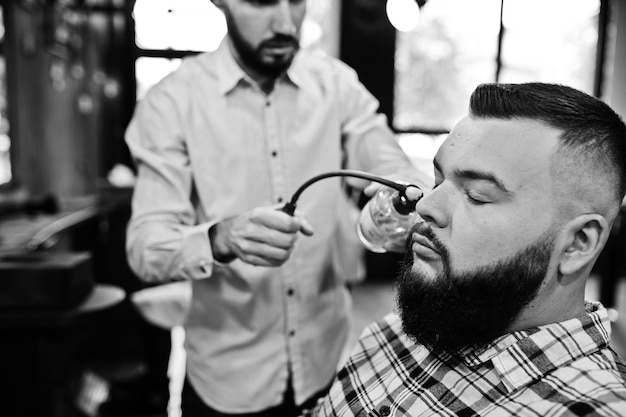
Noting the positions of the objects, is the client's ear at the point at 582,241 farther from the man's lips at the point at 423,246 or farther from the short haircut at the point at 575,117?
the man's lips at the point at 423,246

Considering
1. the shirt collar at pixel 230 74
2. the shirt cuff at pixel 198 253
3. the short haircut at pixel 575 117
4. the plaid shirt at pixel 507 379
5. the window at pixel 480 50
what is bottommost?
the plaid shirt at pixel 507 379

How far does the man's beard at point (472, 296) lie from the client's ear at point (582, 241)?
33mm

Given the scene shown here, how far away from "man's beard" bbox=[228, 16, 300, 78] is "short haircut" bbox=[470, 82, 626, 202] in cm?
67

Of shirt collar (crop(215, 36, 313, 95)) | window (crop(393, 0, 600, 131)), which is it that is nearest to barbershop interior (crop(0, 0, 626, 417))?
window (crop(393, 0, 600, 131))

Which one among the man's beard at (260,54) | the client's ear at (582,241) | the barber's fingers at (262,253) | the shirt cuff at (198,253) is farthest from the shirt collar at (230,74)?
the client's ear at (582,241)

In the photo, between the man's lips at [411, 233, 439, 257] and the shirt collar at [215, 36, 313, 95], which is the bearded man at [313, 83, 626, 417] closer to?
the man's lips at [411, 233, 439, 257]

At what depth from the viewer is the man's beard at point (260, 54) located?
158 cm

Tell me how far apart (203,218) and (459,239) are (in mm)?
870

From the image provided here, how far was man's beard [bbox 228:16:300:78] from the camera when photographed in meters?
1.58

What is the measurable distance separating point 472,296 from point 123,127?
21.7 ft

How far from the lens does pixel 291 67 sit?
5.85 ft

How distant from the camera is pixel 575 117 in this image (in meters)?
1.03

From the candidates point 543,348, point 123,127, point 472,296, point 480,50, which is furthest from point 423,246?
point 123,127

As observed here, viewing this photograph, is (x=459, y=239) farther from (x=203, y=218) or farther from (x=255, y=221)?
(x=203, y=218)
